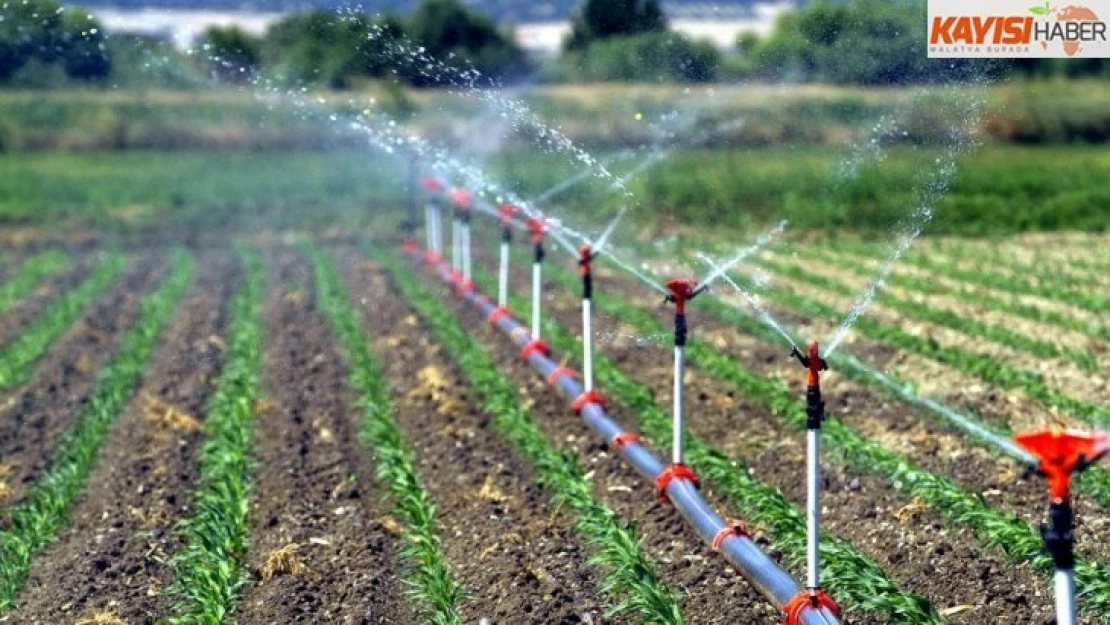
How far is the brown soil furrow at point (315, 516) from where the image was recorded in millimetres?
5852

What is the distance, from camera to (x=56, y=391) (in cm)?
1061

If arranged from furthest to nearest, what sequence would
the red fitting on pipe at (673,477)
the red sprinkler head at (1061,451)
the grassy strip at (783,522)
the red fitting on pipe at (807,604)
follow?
1. the red fitting on pipe at (673,477)
2. the grassy strip at (783,522)
3. the red fitting on pipe at (807,604)
4. the red sprinkler head at (1061,451)

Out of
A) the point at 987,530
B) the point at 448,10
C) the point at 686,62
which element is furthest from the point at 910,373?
the point at 448,10

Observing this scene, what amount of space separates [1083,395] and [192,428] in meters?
5.58

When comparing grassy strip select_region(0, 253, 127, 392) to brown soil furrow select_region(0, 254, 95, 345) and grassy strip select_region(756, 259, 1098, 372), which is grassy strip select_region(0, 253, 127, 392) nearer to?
brown soil furrow select_region(0, 254, 95, 345)

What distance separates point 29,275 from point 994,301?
11.8 metres

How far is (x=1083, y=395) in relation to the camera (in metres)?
9.05

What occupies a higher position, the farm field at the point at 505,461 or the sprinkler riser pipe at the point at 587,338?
the sprinkler riser pipe at the point at 587,338

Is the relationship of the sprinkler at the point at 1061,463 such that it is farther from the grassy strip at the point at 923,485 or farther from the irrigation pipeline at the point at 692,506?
the grassy strip at the point at 923,485

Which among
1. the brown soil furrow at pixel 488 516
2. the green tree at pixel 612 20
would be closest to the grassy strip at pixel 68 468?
the brown soil furrow at pixel 488 516

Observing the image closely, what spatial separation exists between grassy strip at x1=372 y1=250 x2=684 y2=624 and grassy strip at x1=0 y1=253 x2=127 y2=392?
11.0 feet

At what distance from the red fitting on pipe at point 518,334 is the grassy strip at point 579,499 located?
0.90 feet

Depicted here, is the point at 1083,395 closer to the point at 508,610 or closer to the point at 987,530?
the point at 987,530

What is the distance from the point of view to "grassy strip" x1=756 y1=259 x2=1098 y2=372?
33.8 ft
